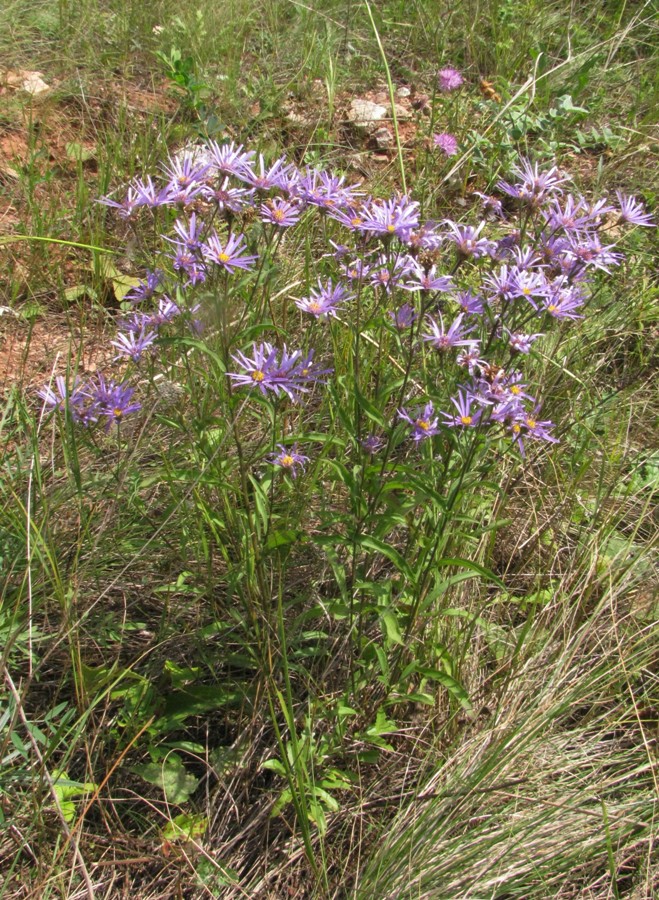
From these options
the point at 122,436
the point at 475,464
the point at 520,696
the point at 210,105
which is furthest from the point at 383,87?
the point at 520,696

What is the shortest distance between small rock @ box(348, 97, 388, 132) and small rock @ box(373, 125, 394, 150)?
0.14 ft

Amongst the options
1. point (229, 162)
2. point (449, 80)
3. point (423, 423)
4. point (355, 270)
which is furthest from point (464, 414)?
point (449, 80)

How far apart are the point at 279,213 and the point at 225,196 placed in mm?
135

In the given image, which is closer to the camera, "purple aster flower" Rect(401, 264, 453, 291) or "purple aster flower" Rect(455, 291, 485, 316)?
"purple aster flower" Rect(401, 264, 453, 291)

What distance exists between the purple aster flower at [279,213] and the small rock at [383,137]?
2.65 m

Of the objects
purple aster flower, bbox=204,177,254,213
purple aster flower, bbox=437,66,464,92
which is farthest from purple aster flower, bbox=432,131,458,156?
purple aster flower, bbox=204,177,254,213

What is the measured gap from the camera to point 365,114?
14.7 feet

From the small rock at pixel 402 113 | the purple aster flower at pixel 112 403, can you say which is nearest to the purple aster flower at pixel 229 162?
the purple aster flower at pixel 112 403

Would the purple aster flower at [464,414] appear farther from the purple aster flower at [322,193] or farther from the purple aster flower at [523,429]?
the purple aster flower at [322,193]

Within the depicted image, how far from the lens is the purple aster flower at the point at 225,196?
1873 millimetres

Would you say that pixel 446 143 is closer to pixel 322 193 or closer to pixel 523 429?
pixel 322 193

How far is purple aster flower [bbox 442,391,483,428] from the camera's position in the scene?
172cm

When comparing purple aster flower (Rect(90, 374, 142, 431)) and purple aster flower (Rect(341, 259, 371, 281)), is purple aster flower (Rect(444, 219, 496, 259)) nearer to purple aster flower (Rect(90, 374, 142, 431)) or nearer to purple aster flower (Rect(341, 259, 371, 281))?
purple aster flower (Rect(341, 259, 371, 281))

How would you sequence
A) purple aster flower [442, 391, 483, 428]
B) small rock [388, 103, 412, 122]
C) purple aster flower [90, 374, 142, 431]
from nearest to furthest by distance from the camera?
purple aster flower [442, 391, 483, 428] < purple aster flower [90, 374, 142, 431] < small rock [388, 103, 412, 122]
